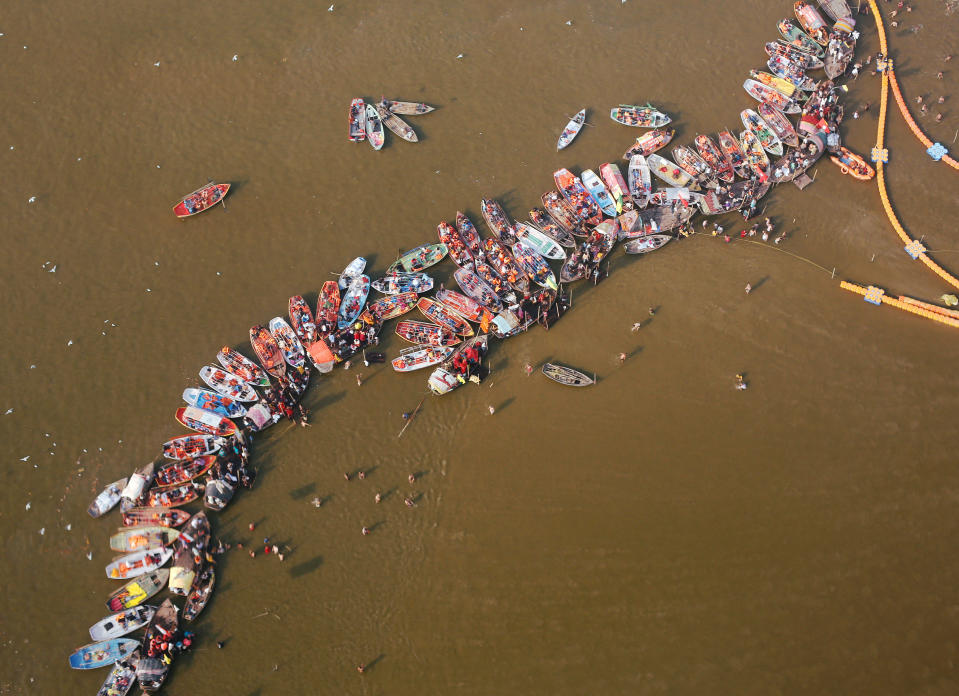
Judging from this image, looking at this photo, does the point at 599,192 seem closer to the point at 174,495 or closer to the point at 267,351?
the point at 267,351

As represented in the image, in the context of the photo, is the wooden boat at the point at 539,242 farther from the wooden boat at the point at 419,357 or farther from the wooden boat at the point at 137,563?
the wooden boat at the point at 137,563

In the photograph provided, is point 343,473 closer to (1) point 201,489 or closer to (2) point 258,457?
(2) point 258,457

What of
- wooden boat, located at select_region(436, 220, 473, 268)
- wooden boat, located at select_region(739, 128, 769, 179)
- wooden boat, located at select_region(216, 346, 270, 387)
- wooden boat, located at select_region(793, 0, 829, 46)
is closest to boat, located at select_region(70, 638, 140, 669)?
wooden boat, located at select_region(216, 346, 270, 387)

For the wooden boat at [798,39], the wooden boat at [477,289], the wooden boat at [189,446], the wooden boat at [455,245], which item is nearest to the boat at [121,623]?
the wooden boat at [189,446]

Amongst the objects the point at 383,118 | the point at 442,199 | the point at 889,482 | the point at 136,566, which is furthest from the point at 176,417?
the point at 889,482

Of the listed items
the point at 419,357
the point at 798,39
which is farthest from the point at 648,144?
the point at 419,357

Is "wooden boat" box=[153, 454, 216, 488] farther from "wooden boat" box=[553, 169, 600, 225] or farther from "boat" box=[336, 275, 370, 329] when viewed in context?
"wooden boat" box=[553, 169, 600, 225]
